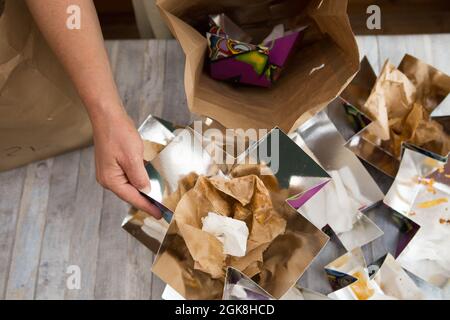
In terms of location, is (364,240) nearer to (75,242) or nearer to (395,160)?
(395,160)

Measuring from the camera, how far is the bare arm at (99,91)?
634 mm

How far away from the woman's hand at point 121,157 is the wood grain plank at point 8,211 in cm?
31

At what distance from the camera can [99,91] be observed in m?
0.66

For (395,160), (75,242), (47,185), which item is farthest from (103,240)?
(395,160)

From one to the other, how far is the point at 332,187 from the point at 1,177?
2.05 feet

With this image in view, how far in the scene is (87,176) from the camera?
0.93 m

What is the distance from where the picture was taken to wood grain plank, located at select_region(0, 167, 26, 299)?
882mm

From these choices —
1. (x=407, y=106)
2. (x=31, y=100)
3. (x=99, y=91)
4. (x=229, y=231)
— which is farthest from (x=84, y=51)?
(x=407, y=106)

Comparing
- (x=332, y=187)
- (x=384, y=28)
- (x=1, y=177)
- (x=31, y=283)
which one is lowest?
(x=31, y=283)

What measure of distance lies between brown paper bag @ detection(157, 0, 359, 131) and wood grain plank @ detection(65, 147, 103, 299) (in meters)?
0.32

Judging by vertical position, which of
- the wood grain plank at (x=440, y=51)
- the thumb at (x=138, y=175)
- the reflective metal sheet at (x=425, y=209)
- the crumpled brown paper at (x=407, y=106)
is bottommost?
the reflective metal sheet at (x=425, y=209)

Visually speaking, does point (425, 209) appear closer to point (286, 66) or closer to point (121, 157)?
point (286, 66)

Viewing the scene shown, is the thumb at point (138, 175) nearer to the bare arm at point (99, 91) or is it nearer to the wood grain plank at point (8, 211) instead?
the bare arm at point (99, 91)

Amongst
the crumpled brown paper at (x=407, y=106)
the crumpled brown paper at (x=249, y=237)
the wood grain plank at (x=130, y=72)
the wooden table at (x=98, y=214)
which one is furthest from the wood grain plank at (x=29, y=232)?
the crumpled brown paper at (x=407, y=106)
